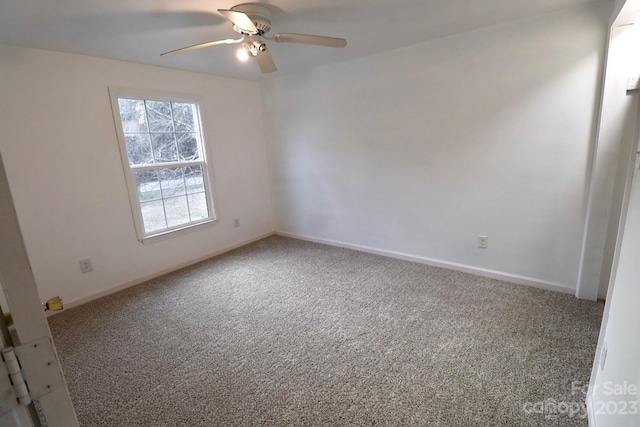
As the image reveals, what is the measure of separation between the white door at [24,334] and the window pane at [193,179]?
338 centimetres

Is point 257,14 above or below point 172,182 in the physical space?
above

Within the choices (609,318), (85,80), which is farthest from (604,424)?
(85,80)

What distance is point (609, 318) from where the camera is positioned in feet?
4.49

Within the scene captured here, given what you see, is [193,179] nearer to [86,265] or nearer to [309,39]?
[86,265]

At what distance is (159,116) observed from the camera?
3.43m

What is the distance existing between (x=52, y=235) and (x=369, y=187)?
3.15 m

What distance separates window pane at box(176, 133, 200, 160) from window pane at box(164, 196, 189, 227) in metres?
0.51

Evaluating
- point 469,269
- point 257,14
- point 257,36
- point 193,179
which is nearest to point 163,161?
point 193,179

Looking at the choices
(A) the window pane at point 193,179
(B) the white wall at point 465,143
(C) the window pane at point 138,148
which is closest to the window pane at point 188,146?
(A) the window pane at point 193,179

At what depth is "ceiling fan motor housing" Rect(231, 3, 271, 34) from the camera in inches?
77.8

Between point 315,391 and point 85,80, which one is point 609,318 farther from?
point 85,80

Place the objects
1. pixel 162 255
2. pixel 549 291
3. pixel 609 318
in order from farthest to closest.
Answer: pixel 162 255
pixel 549 291
pixel 609 318

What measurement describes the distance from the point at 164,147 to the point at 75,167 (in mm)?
902

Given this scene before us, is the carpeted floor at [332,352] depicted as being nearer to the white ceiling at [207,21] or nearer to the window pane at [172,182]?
the window pane at [172,182]
